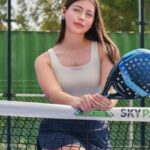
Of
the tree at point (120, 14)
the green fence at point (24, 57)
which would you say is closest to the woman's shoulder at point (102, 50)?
the green fence at point (24, 57)

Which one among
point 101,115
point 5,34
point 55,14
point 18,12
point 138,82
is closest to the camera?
point 138,82

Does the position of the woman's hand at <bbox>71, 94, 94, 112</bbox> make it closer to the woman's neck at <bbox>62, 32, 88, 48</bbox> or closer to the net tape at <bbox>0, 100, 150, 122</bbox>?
the net tape at <bbox>0, 100, 150, 122</bbox>

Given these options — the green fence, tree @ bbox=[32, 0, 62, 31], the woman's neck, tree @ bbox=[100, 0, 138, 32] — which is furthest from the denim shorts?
tree @ bbox=[100, 0, 138, 32]

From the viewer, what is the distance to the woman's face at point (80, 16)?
103 inches

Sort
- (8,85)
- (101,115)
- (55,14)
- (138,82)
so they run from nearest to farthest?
1. (138,82)
2. (101,115)
3. (8,85)
4. (55,14)

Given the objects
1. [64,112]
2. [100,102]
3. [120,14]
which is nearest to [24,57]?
[64,112]

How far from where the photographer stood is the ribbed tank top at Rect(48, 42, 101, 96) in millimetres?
2617

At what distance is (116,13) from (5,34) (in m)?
9.26

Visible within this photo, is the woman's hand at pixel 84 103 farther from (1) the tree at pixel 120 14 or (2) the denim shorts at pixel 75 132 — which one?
(1) the tree at pixel 120 14

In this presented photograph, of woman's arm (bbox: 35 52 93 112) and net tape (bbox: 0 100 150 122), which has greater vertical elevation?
woman's arm (bbox: 35 52 93 112)

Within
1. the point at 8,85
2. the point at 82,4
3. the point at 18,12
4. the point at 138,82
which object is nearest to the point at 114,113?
the point at 138,82

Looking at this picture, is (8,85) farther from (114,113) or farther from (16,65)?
(114,113)

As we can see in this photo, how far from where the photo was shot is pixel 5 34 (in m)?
6.50

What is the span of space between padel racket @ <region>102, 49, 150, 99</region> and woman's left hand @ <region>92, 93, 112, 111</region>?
0.03 meters
